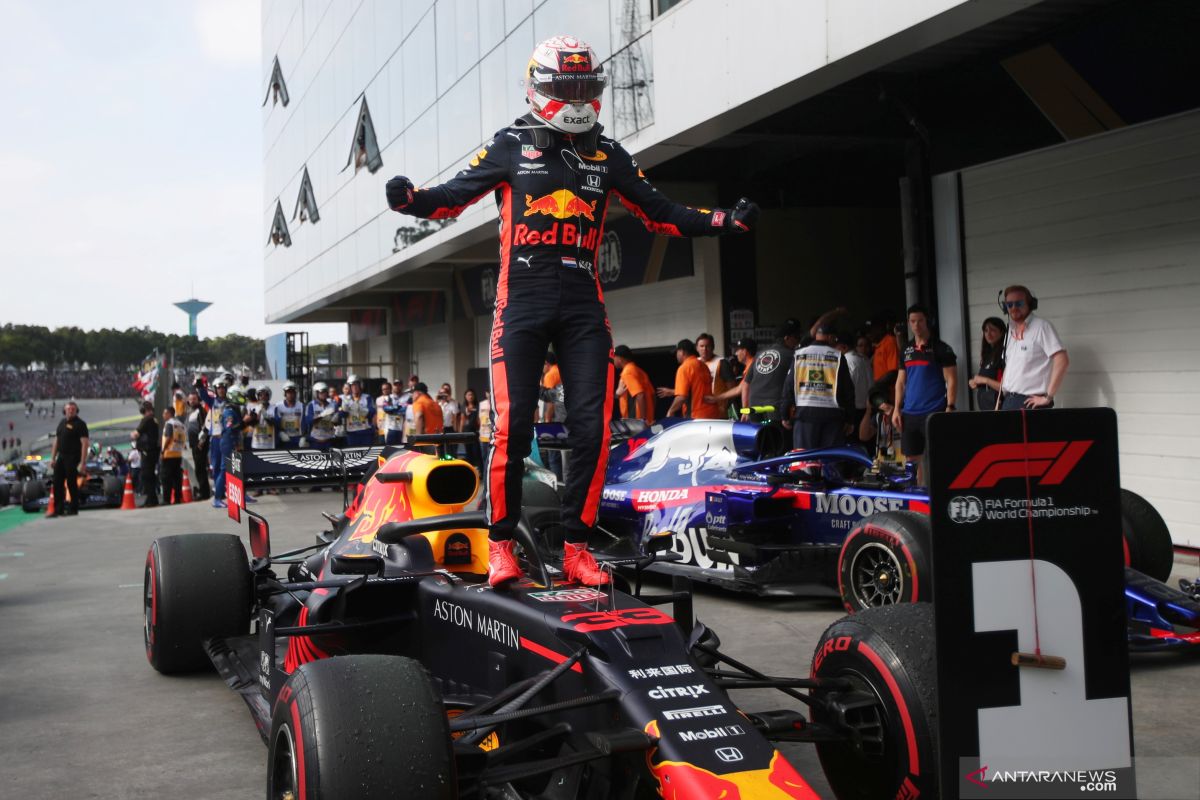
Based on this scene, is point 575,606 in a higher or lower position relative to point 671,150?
lower

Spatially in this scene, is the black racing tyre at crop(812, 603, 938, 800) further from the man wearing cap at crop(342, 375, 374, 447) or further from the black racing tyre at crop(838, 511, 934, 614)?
the man wearing cap at crop(342, 375, 374, 447)

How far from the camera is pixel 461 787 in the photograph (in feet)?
9.89

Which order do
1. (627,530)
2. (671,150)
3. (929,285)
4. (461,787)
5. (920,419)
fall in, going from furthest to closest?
1. (671,150)
2. (929,285)
3. (920,419)
4. (627,530)
5. (461,787)

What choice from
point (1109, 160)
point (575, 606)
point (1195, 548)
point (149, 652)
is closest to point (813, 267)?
point (1109, 160)

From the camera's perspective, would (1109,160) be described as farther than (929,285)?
No

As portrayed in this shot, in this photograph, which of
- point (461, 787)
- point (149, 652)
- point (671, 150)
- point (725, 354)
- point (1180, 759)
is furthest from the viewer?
point (725, 354)

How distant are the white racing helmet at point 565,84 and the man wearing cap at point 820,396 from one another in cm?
541

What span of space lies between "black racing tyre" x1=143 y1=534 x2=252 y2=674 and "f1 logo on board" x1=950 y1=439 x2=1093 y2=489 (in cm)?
407

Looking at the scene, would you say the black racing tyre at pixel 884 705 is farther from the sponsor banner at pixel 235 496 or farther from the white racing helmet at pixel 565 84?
the sponsor banner at pixel 235 496

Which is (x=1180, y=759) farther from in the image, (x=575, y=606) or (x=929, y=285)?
(x=929, y=285)

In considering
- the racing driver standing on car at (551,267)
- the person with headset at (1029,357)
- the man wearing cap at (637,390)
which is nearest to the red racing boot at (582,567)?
the racing driver standing on car at (551,267)

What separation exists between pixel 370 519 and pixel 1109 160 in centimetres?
684

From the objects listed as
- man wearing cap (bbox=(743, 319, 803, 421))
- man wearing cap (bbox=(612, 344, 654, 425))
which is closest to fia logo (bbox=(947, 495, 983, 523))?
man wearing cap (bbox=(743, 319, 803, 421))

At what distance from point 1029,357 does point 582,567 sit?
519 cm
